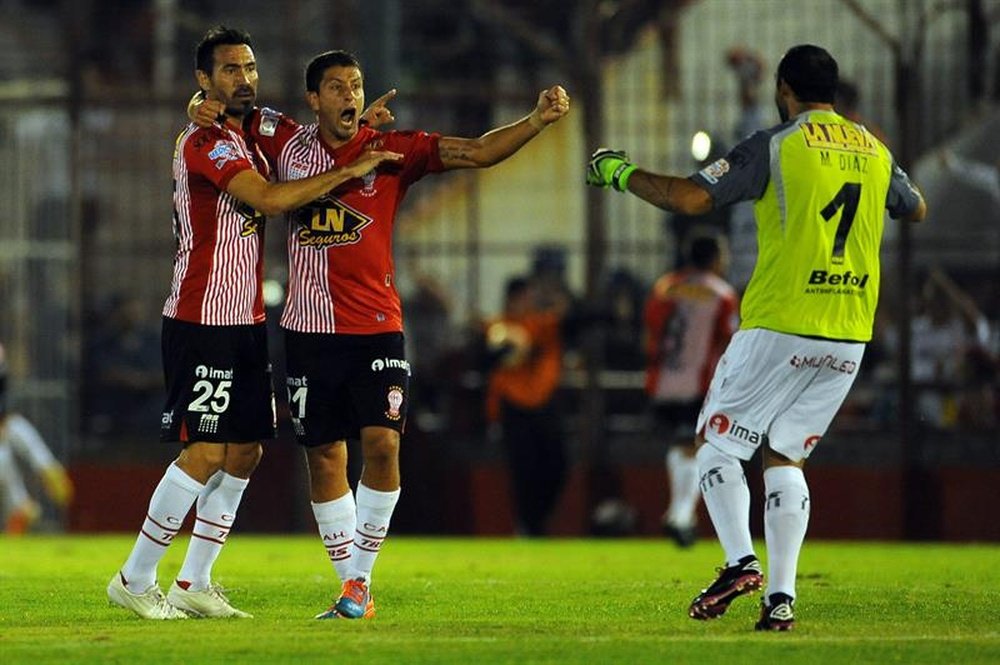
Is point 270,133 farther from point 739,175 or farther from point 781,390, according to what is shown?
point 781,390

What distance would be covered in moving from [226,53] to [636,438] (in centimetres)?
1075

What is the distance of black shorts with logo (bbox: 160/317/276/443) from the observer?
9492mm

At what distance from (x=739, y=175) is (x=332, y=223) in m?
1.79

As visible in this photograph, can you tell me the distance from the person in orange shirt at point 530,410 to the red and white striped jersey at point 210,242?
9.44 meters

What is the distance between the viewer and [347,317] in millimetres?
9688

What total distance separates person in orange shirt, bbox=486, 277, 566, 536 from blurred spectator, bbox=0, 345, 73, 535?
4.12 meters

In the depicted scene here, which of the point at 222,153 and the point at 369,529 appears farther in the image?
the point at 369,529

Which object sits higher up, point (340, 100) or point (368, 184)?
point (340, 100)

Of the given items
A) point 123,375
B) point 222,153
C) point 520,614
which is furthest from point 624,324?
point 222,153

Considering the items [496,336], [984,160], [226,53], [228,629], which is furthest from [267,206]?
[984,160]

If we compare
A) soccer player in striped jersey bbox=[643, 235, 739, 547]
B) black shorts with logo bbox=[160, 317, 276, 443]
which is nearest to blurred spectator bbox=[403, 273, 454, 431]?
soccer player in striped jersey bbox=[643, 235, 739, 547]

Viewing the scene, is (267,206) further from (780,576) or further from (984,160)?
(984,160)

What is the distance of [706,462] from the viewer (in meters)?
9.38

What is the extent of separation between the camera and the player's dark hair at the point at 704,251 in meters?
16.8
